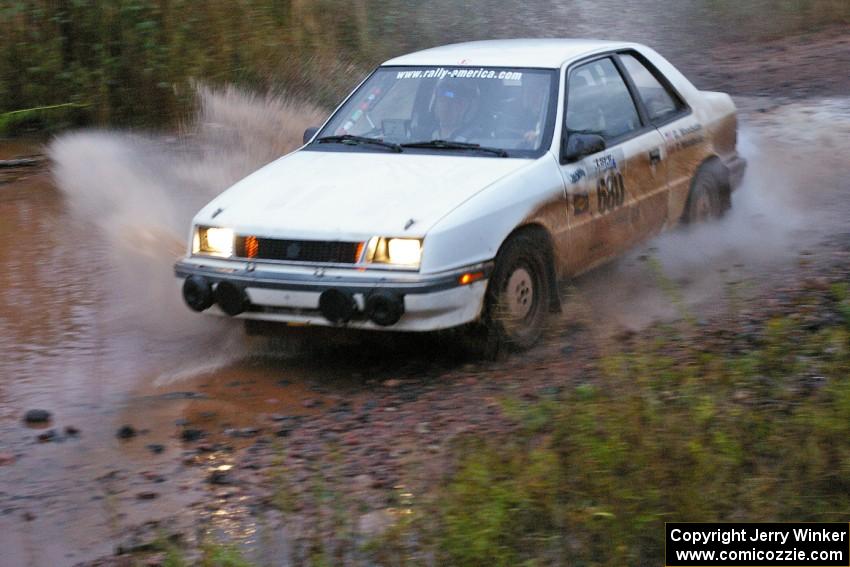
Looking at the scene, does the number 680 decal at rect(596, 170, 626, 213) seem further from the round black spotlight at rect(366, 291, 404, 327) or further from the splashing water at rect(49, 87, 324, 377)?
the splashing water at rect(49, 87, 324, 377)

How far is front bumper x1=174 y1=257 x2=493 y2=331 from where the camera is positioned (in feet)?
18.4

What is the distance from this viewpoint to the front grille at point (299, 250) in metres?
5.76

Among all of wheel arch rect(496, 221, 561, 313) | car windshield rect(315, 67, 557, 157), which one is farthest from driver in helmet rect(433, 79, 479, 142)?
wheel arch rect(496, 221, 561, 313)

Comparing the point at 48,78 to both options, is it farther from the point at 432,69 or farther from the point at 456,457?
the point at 456,457

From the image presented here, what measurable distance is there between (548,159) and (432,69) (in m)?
1.13

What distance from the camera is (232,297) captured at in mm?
5891

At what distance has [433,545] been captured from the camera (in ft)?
12.1

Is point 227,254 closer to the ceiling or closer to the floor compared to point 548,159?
closer to the floor

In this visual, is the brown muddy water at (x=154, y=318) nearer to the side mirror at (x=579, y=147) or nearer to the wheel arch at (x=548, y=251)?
the wheel arch at (x=548, y=251)

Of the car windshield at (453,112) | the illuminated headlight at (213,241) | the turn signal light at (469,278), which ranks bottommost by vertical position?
the turn signal light at (469,278)

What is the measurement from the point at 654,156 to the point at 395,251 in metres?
2.31

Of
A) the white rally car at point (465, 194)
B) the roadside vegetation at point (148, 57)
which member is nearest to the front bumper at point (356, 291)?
the white rally car at point (465, 194)

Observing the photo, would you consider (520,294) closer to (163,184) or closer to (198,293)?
(198,293)

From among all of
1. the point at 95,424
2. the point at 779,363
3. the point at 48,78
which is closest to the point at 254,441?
the point at 95,424
